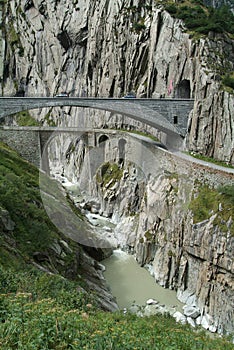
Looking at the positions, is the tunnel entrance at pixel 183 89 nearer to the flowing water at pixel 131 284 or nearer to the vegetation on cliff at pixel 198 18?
the vegetation on cliff at pixel 198 18

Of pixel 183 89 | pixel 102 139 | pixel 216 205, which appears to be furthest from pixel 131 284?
pixel 183 89

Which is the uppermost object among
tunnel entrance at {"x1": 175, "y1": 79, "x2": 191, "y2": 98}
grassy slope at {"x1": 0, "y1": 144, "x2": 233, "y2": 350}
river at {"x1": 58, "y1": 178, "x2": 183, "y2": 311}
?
tunnel entrance at {"x1": 175, "y1": 79, "x2": 191, "y2": 98}

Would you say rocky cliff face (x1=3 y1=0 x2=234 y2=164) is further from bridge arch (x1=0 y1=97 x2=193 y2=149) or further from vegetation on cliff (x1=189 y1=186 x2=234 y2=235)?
vegetation on cliff (x1=189 y1=186 x2=234 y2=235)

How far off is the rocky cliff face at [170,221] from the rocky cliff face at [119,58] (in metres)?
5.53

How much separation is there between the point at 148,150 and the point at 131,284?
14.6m

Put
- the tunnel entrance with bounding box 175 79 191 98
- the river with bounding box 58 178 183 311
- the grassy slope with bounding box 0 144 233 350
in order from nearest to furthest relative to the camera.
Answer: the grassy slope with bounding box 0 144 233 350 → the river with bounding box 58 178 183 311 → the tunnel entrance with bounding box 175 79 191 98

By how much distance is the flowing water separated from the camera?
77.5 ft

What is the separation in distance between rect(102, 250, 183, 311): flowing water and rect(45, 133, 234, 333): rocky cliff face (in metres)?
0.63

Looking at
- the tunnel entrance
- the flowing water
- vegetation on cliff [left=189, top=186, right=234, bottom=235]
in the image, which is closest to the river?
the flowing water

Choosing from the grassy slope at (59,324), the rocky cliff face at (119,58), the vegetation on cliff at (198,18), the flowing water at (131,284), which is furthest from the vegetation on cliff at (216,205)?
the vegetation on cliff at (198,18)

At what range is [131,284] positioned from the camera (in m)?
25.7

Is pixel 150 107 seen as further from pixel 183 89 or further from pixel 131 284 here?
pixel 131 284

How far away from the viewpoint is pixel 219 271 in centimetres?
2172

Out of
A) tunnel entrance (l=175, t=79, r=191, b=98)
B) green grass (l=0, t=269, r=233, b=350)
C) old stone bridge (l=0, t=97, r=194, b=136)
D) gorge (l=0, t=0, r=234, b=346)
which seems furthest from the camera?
tunnel entrance (l=175, t=79, r=191, b=98)
